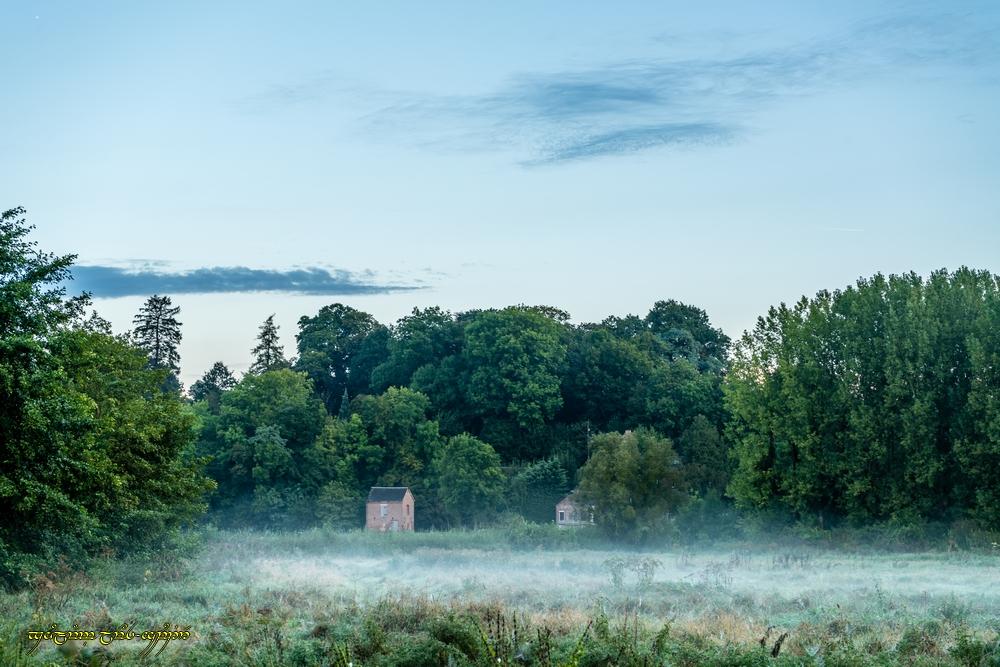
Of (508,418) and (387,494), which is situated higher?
(508,418)

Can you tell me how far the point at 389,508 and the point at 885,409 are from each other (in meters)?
32.6

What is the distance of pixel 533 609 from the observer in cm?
1939

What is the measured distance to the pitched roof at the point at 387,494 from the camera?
216ft

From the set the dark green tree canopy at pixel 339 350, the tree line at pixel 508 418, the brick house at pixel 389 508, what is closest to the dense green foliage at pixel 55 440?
the tree line at pixel 508 418

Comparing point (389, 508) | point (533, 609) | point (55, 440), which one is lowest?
point (389, 508)

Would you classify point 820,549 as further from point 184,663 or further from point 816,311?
point 184,663

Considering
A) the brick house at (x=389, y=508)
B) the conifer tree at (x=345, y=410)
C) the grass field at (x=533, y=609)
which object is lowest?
the brick house at (x=389, y=508)

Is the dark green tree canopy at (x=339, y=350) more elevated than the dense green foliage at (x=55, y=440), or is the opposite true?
the dark green tree canopy at (x=339, y=350)

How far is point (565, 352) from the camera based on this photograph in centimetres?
7906

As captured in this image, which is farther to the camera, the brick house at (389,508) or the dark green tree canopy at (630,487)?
the brick house at (389,508)

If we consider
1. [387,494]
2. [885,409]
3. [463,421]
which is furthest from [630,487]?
[463,421]

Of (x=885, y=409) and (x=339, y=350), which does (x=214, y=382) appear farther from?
(x=885, y=409)

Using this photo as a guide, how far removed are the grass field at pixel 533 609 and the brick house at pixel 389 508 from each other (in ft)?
82.2

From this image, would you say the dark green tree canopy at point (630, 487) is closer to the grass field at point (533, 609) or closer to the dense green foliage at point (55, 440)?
the grass field at point (533, 609)
